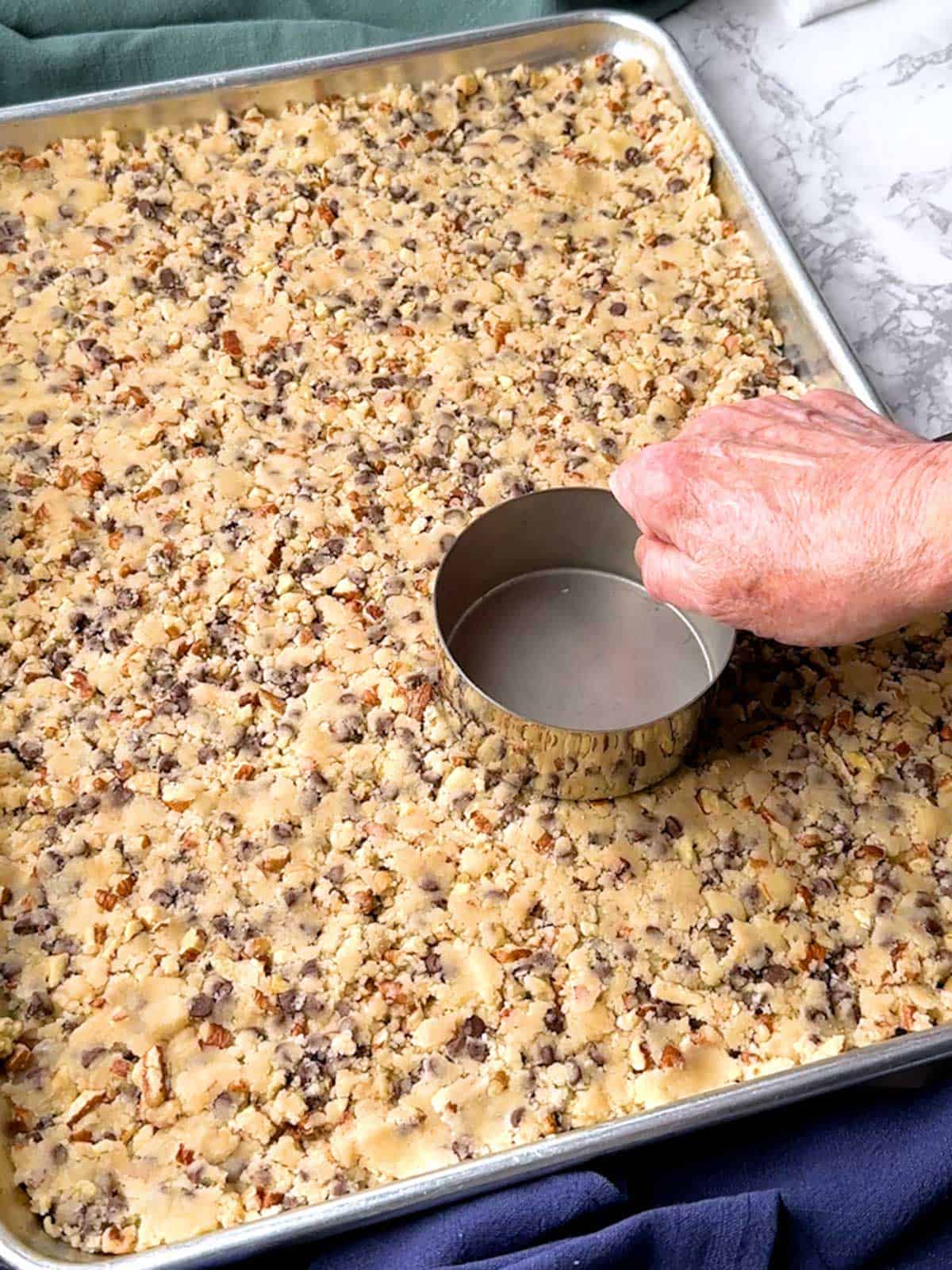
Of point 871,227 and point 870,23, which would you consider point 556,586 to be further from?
point 870,23

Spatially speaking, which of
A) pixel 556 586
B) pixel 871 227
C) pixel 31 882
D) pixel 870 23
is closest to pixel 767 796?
pixel 556 586

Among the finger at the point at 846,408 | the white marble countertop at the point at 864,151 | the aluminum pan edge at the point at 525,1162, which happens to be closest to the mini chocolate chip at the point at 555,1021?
the aluminum pan edge at the point at 525,1162

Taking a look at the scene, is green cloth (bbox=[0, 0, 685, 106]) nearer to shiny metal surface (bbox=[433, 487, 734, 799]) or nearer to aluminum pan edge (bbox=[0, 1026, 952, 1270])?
shiny metal surface (bbox=[433, 487, 734, 799])

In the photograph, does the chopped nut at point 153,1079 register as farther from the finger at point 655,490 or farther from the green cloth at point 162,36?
the green cloth at point 162,36

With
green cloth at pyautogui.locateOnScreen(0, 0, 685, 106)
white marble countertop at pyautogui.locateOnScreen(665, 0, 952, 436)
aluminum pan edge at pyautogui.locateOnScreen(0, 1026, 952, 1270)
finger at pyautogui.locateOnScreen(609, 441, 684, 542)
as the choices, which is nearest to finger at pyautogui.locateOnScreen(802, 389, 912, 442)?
finger at pyautogui.locateOnScreen(609, 441, 684, 542)

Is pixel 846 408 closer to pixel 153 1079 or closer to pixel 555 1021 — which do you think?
pixel 555 1021

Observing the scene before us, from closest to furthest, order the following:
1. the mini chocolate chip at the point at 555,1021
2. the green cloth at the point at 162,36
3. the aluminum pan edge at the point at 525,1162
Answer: the aluminum pan edge at the point at 525,1162 → the mini chocolate chip at the point at 555,1021 → the green cloth at the point at 162,36

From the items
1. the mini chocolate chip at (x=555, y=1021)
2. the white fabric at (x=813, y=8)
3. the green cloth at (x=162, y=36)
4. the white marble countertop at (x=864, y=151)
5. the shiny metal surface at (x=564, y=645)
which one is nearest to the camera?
the mini chocolate chip at (x=555, y=1021)
